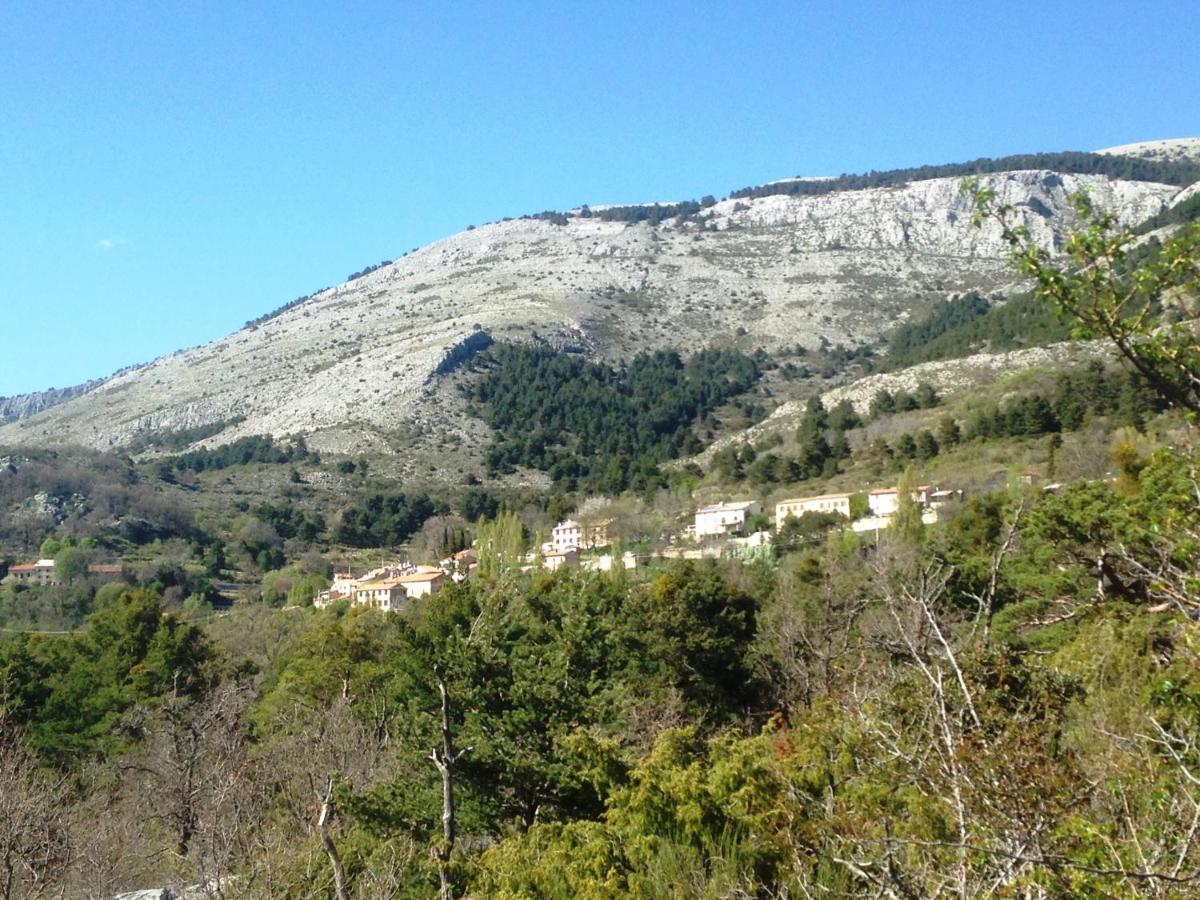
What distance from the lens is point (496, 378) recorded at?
96.4 metres

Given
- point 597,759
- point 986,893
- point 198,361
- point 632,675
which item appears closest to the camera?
point 986,893

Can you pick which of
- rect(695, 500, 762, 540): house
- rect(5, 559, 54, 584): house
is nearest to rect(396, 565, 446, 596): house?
rect(695, 500, 762, 540): house

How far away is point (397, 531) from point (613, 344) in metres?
51.6

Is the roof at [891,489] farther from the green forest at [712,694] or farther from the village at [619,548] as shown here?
the green forest at [712,694]

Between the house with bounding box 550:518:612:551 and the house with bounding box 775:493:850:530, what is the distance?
29.8 feet

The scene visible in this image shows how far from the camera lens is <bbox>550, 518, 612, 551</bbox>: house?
165ft

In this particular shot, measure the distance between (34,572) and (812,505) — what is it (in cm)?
3804

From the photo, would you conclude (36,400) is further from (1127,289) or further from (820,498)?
(1127,289)

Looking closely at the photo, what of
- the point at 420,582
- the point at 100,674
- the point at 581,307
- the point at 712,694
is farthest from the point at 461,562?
the point at 581,307

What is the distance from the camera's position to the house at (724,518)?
4556 cm

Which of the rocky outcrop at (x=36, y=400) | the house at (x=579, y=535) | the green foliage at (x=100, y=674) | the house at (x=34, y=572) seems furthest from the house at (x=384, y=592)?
the rocky outcrop at (x=36, y=400)

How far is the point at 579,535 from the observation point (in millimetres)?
53031

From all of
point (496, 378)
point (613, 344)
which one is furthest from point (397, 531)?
point (613, 344)

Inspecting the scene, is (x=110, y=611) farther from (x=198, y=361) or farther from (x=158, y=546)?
(x=198, y=361)
